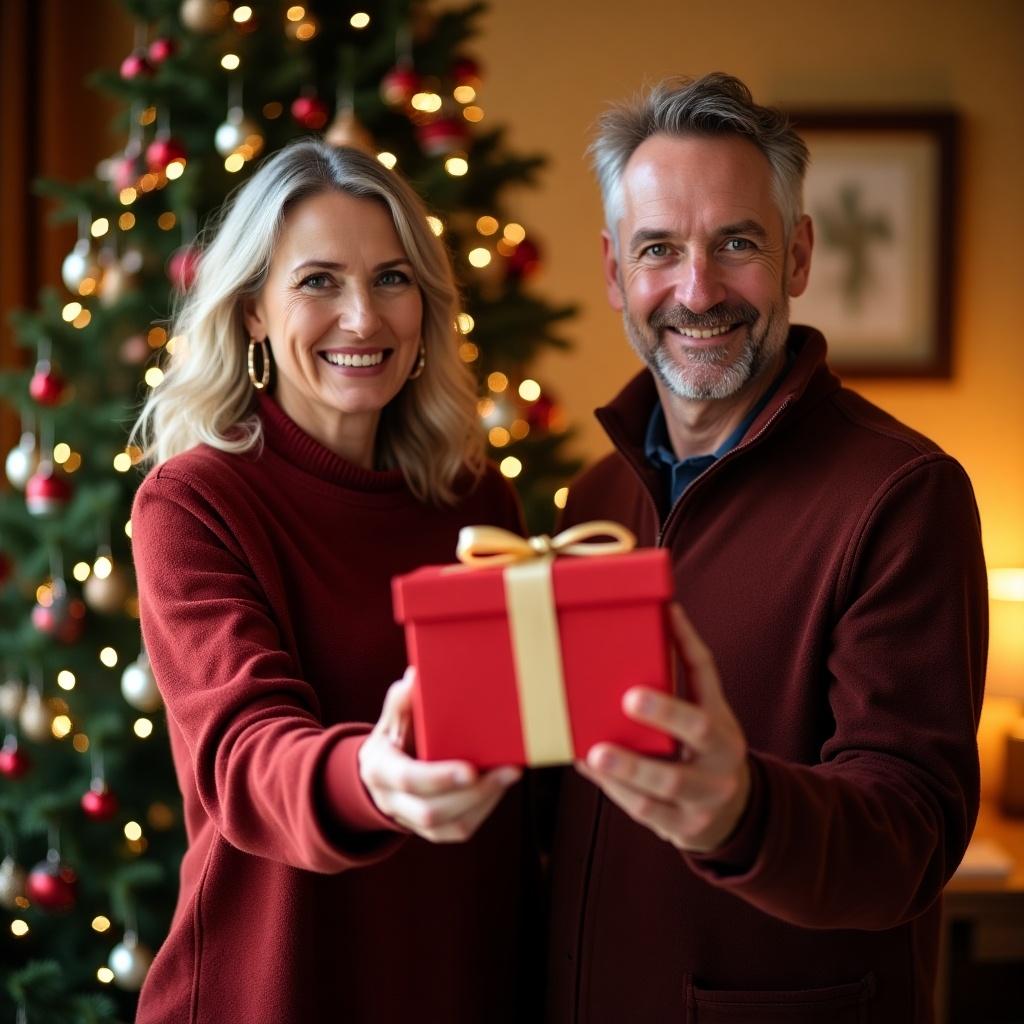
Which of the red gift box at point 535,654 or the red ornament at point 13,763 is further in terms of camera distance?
the red ornament at point 13,763

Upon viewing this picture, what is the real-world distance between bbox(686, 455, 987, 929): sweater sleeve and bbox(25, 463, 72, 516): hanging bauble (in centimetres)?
152

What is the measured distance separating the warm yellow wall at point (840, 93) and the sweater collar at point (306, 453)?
215 cm

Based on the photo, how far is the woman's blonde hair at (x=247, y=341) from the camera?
163 cm

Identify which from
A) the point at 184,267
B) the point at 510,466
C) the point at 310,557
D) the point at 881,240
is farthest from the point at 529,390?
the point at 881,240

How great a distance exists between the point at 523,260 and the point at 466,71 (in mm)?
411

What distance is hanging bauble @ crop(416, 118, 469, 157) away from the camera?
7.88 ft

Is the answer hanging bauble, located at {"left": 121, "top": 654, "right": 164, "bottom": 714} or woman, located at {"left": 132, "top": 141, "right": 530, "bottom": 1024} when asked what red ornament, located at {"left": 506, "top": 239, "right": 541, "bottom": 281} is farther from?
hanging bauble, located at {"left": 121, "top": 654, "right": 164, "bottom": 714}

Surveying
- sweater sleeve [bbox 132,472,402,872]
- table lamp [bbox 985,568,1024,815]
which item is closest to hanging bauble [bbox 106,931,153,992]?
sweater sleeve [bbox 132,472,402,872]

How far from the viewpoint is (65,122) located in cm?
351

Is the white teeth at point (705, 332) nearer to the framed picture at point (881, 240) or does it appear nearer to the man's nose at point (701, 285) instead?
the man's nose at point (701, 285)

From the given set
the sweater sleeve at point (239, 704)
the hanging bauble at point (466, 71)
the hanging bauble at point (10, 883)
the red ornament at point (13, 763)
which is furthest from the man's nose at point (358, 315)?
the hanging bauble at point (10, 883)

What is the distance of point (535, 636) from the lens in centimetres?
94

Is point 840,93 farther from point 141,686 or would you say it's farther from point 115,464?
point 141,686

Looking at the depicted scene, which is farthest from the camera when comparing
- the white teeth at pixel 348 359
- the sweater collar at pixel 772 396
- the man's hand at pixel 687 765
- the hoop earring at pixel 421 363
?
the hoop earring at pixel 421 363
